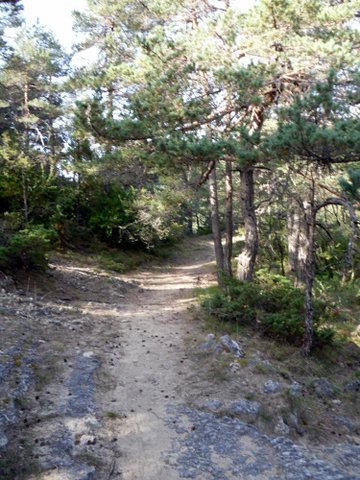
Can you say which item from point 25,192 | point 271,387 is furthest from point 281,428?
point 25,192

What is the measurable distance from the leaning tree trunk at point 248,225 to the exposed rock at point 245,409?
5411mm

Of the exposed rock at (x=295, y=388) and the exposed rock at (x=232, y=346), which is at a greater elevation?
the exposed rock at (x=232, y=346)

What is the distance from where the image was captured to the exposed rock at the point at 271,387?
6887 millimetres

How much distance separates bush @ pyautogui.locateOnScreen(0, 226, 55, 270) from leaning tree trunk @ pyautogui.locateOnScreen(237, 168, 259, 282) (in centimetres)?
560

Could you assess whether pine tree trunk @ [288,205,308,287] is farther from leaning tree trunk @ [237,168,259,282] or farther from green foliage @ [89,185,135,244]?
green foliage @ [89,185,135,244]

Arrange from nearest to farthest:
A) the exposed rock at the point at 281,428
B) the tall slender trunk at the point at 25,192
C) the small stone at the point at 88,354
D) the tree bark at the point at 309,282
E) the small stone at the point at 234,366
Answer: the exposed rock at the point at 281,428
the small stone at the point at 234,366
the small stone at the point at 88,354
the tree bark at the point at 309,282
the tall slender trunk at the point at 25,192

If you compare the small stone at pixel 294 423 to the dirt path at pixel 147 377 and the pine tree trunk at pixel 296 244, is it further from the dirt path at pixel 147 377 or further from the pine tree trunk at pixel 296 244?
the pine tree trunk at pixel 296 244

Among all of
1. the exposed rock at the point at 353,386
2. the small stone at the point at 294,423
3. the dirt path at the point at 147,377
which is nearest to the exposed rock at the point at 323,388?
the exposed rock at the point at 353,386

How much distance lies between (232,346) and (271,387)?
1.48 metres

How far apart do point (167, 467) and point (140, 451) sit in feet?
1.40

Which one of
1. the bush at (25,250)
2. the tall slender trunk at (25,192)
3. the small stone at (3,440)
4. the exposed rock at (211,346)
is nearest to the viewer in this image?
the small stone at (3,440)

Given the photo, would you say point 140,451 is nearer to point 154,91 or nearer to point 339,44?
point 154,91

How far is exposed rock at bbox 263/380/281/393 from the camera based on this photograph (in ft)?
22.6

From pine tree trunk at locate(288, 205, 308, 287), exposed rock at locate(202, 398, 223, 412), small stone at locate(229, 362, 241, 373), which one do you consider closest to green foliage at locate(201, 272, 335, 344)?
small stone at locate(229, 362, 241, 373)
